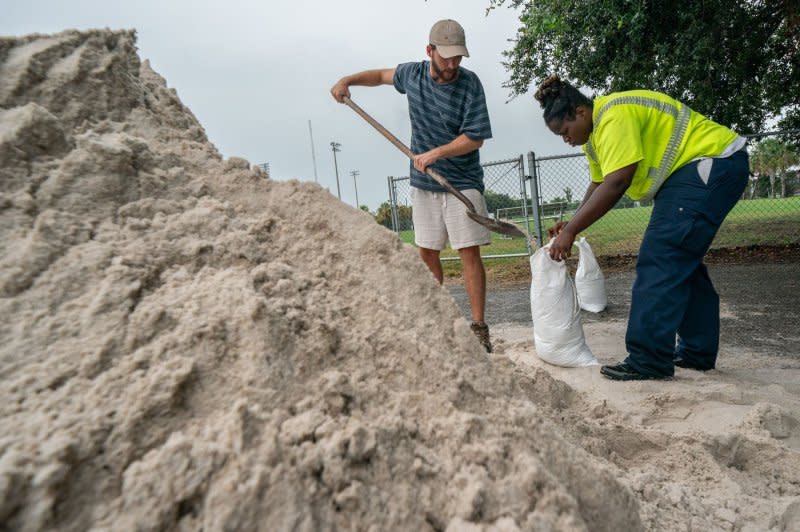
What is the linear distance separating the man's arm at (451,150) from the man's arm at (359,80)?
2.93 feet

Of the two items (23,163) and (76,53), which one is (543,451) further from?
(76,53)

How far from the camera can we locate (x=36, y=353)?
1.05m

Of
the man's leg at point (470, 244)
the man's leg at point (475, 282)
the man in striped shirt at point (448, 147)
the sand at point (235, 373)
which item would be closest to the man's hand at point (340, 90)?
the man in striped shirt at point (448, 147)

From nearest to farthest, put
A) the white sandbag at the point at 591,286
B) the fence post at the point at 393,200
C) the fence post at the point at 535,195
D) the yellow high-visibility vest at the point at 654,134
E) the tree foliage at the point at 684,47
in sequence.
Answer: the yellow high-visibility vest at the point at 654,134 < the white sandbag at the point at 591,286 < the tree foliage at the point at 684,47 < the fence post at the point at 535,195 < the fence post at the point at 393,200

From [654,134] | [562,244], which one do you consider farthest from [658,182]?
[562,244]

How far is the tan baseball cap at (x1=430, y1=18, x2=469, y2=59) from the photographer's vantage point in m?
3.11

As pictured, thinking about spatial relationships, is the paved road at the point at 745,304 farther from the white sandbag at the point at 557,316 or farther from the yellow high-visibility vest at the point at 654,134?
the yellow high-visibility vest at the point at 654,134

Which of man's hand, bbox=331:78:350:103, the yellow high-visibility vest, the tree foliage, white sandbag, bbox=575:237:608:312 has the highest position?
the tree foliage

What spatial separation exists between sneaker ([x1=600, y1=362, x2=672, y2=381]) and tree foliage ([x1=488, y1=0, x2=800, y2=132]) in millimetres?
4300

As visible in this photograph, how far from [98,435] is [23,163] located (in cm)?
92

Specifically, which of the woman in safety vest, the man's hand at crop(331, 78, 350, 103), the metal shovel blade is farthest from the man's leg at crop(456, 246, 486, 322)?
the man's hand at crop(331, 78, 350, 103)

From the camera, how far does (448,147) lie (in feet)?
10.6

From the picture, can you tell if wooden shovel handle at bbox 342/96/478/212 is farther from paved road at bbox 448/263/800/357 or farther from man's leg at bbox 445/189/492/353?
paved road at bbox 448/263/800/357

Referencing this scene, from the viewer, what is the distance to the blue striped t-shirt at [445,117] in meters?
3.27
